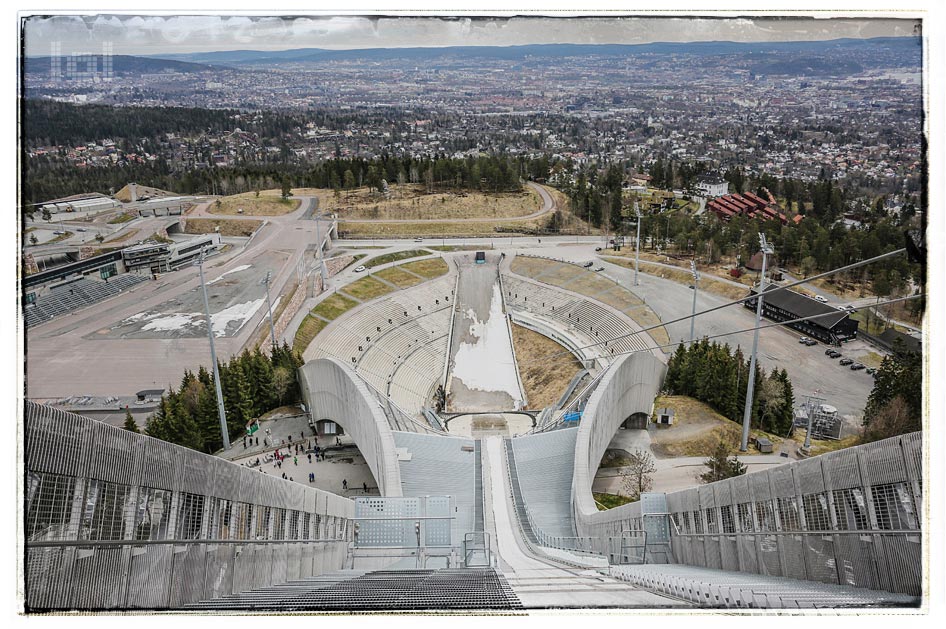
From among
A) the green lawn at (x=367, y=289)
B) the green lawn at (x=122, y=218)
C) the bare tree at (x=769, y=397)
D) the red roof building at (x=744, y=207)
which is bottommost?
the bare tree at (x=769, y=397)

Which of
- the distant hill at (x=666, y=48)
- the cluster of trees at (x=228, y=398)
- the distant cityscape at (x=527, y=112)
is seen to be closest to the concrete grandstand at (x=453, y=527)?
the cluster of trees at (x=228, y=398)

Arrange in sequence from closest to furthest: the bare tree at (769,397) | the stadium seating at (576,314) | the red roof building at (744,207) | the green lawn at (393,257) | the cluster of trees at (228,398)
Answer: the cluster of trees at (228,398) → the bare tree at (769,397) → the stadium seating at (576,314) → the green lawn at (393,257) → the red roof building at (744,207)

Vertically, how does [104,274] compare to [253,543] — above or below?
above

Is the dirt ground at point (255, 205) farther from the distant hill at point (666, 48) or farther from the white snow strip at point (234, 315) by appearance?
the white snow strip at point (234, 315)

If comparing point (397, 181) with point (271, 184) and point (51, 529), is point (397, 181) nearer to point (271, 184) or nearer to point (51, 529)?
point (271, 184)

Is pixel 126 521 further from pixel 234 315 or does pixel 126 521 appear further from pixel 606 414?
pixel 234 315

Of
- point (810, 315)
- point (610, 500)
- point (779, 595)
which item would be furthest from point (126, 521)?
point (810, 315)
